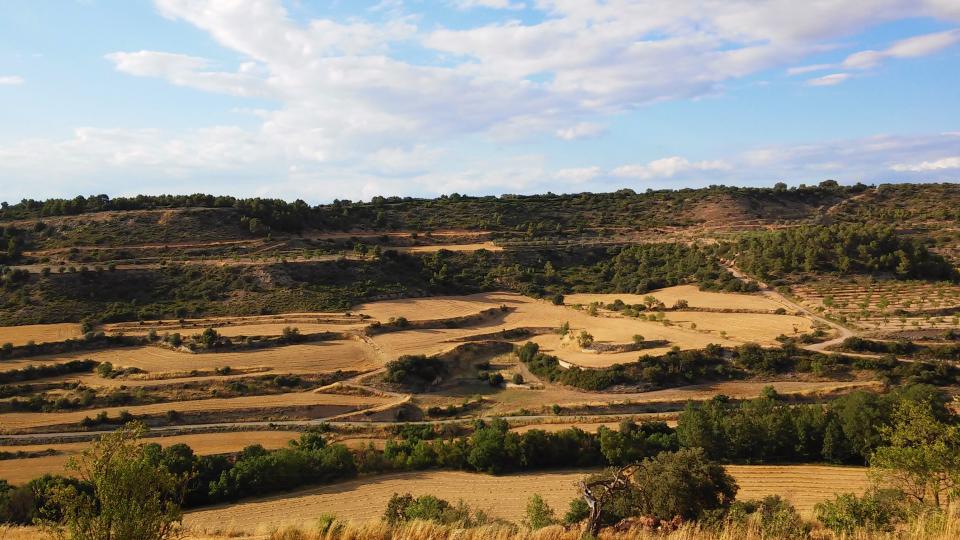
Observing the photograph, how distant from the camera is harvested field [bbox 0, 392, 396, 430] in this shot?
93.8 feet

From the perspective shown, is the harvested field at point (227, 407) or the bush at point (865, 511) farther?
the harvested field at point (227, 407)

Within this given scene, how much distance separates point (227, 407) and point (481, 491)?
49.9 feet

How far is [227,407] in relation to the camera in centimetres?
3034

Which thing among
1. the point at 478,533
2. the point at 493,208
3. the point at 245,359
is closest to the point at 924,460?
the point at 478,533

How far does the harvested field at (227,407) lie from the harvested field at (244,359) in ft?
9.98

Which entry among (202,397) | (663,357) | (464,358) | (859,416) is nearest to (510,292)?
(464,358)

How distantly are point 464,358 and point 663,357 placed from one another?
12.0 m

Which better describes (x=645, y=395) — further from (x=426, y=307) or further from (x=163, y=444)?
(x=163, y=444)

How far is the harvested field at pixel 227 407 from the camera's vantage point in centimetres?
2859

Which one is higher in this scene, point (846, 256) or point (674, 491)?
point (846, 256)

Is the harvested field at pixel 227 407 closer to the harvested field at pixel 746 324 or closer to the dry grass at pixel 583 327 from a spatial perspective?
the dry grass at pixel 583 327

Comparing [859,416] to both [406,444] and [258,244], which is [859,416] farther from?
[258,244]

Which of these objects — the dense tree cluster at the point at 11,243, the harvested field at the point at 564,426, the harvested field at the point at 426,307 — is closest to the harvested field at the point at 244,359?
the harvested field at the point at 426,307

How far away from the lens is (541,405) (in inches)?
1244
